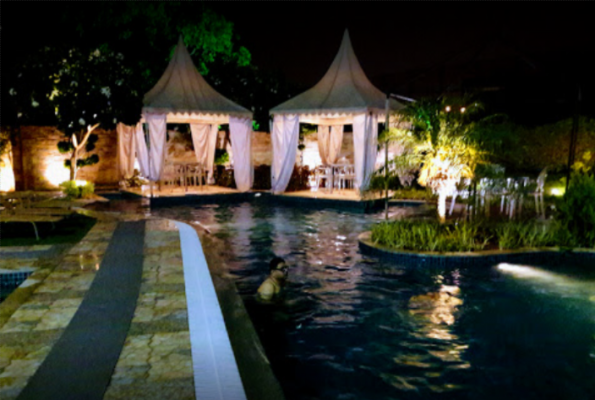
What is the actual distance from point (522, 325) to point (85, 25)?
849 inches

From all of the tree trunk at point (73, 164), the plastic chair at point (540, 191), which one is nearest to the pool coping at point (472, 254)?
the plastic chair at point (540, 191)

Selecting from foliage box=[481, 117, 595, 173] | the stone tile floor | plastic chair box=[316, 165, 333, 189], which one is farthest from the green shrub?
the stone tile floor

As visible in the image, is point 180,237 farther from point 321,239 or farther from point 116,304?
point 116,304

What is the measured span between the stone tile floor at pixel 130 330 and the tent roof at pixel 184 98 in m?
8.47

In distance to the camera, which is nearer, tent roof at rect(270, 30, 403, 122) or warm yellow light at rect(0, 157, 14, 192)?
tent roof at rect(270, 30, 403, 122)

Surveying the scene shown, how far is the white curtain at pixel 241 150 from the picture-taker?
1638 cm

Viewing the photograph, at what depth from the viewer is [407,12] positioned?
18.0 metres

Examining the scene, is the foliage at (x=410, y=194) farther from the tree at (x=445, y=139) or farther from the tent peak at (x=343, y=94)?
the tree at (x=445, y=139)

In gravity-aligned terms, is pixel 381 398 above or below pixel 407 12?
below

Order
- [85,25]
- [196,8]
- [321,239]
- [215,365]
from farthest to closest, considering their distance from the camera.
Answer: [196,8]
[85,25]
[321,239]
[215,365]

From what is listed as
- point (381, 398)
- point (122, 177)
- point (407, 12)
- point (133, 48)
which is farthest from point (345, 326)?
point (133, 48)

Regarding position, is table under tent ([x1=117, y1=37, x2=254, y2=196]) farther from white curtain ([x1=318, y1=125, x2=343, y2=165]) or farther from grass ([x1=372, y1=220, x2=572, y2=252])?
grass ([x1=372, y1=220, x2=572, y2=252])

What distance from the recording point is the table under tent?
15.1 m

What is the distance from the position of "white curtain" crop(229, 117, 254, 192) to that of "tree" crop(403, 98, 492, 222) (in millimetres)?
7389
